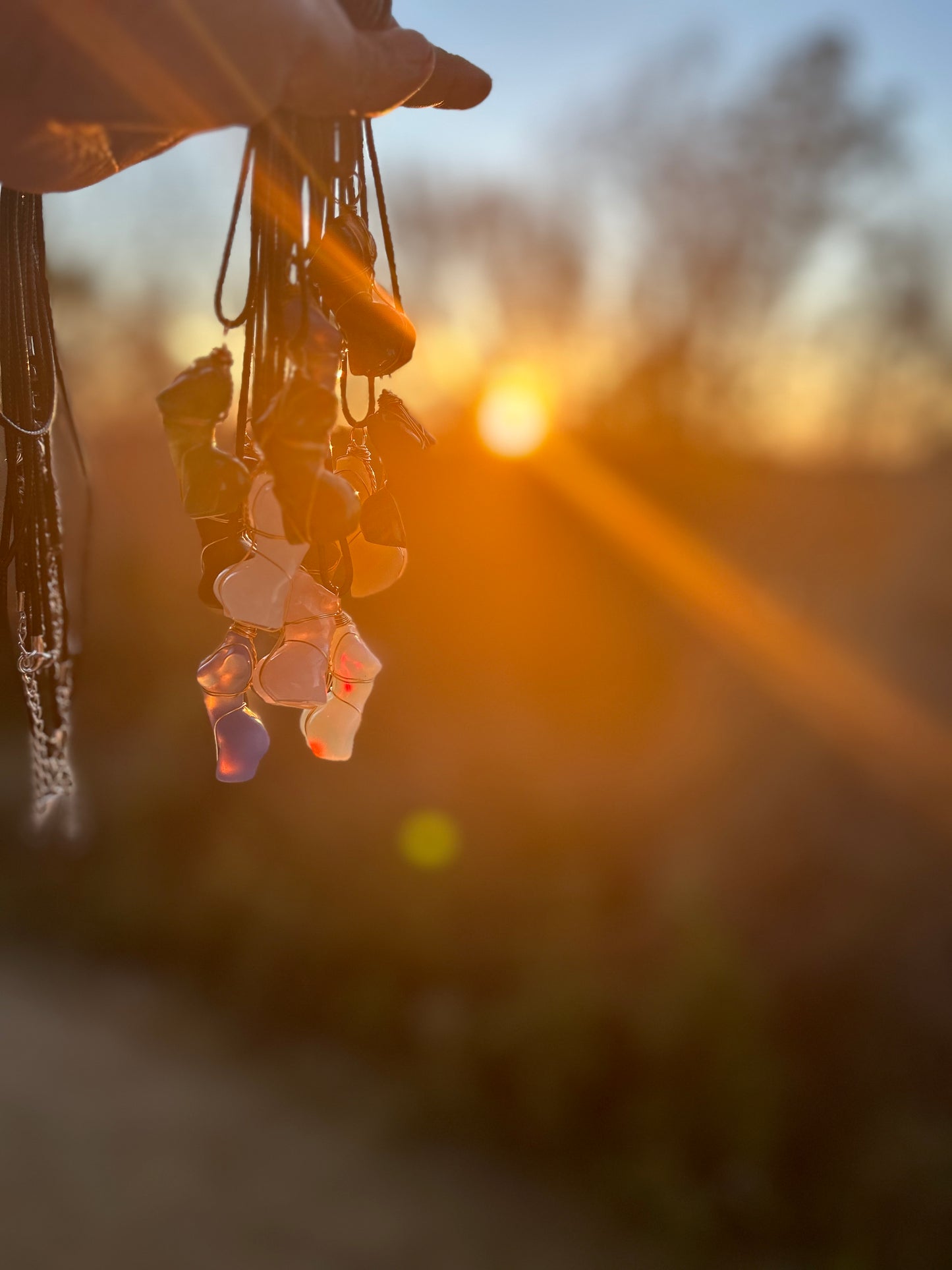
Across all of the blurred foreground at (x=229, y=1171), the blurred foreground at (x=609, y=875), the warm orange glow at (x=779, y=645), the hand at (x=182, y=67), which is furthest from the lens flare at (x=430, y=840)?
the hand at (x=182, y=67)

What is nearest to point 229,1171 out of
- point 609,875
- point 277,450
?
point 609,875

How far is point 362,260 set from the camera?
954mm

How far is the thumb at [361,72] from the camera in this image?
0.81m

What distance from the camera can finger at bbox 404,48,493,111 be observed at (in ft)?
3.27

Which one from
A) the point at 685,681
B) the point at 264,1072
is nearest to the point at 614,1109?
the point at 264,1072

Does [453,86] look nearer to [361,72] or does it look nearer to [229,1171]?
[361,72]

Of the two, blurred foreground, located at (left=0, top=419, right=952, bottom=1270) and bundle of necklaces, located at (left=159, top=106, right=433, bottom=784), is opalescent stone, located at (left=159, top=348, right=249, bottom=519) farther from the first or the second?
blurred foreground, located at (left=0, top=419, right=952, bottom=1270)

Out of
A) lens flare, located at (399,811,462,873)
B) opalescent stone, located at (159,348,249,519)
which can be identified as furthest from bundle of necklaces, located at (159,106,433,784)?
lens flare, located at (399,811,462,873)

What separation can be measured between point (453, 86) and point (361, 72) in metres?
0.24

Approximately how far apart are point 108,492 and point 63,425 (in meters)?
12.9

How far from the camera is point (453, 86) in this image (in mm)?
1021

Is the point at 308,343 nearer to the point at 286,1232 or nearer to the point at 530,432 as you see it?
the point at 286,1232

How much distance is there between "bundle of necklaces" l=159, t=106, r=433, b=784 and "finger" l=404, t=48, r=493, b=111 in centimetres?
9

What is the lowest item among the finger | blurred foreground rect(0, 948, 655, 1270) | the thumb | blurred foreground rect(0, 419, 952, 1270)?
blurred foreground rect(0, 948, 655, 1270)
